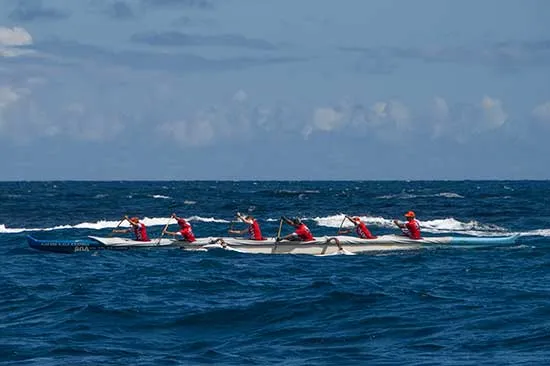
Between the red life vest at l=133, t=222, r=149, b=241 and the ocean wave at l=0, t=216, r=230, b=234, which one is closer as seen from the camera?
the red life vest at l=133, t=222, r=149, b=241

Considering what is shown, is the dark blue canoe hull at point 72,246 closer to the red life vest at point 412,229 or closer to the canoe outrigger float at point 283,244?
the canoe outrigger float at point 283,244

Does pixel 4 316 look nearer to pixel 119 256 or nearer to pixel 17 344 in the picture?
pixel 17 344

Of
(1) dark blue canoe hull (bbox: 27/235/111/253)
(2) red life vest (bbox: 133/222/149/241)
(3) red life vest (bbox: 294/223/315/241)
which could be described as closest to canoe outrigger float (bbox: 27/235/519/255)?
(1) dark blue canoe hull (bbox: 27/235/111/253)

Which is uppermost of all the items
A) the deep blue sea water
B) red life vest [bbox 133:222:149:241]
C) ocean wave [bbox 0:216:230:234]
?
red life vest [bbox 133:222:149:241]

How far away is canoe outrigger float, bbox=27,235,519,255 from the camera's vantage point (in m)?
36.1

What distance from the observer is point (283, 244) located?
118 feet

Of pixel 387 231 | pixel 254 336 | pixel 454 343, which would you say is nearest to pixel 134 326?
pixel 254 336

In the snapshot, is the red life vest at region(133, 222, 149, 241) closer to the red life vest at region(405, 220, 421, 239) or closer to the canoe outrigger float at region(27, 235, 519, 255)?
the canoe outrigger float at region(27, 235, 519, 255)

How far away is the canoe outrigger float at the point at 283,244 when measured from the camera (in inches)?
1421

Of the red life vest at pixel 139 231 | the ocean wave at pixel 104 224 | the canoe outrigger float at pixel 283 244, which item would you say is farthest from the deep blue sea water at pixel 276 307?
the ocean wave at pixel 104 224

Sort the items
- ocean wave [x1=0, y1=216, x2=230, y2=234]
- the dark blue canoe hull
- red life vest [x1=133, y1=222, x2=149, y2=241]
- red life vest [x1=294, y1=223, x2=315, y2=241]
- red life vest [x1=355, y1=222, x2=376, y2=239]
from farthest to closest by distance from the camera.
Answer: ocean wave [x1=0, y1=216, x2=230, y2=234] < red life vest [x1=133, y1=222, x2=149, y2=241] < the dark blue canoe hull < red life vest [x1=355, y1=222, x2=376, y2=239] < red life vest [x1=294, y1=223, x2=315, y2=241]

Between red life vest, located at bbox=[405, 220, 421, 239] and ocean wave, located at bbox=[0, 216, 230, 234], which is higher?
red life vest, located at bbox=[405, 220, 421, 239]

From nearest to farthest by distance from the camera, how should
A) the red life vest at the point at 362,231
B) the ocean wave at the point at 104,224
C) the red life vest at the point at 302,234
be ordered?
the red life vest at the point at 302,234, the red life vest at the point at 362,231, the ocean wave at the point at 104,224

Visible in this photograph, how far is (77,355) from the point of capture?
18.0m
